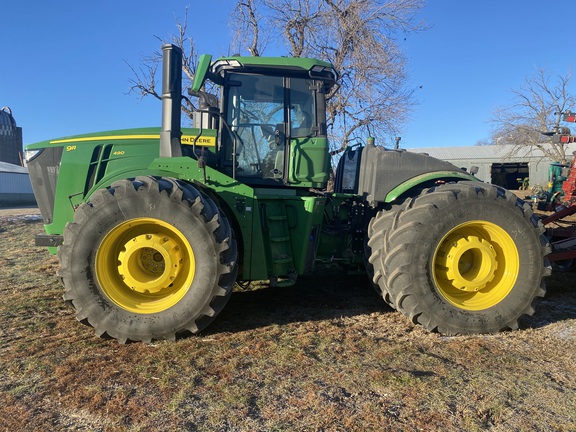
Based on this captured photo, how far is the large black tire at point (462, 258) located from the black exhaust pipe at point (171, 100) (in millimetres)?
2233

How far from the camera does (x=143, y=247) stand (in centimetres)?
382

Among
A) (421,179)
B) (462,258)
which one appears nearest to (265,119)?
(421,179)

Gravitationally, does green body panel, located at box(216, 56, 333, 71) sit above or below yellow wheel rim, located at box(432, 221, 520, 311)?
above

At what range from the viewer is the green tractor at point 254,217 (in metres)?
3.69

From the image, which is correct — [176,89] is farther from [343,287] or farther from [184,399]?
[343,287]

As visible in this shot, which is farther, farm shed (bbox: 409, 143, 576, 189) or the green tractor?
farm shed (bbox: 409, 143, 576, 189)

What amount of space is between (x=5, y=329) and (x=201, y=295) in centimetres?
188

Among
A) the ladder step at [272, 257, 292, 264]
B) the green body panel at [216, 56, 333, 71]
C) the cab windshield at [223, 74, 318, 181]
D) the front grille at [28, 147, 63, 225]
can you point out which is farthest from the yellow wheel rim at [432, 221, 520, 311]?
the front grille at [28, 147, 63, 225]

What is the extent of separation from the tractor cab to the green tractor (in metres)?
0.02

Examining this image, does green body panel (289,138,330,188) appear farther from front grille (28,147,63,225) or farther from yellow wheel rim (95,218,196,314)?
front grille (28,147,63,225)

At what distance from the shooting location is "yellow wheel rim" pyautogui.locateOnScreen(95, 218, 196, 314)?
12.3 feet

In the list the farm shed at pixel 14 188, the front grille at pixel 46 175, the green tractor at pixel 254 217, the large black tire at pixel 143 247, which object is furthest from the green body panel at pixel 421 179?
the farm shed at pixel 14 188

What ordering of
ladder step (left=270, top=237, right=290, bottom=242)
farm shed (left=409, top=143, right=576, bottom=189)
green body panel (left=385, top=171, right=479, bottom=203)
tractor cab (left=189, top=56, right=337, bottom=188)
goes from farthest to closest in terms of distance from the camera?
farm shed (left=409, top=143, right=576, bottom=189) → tractor cab (left=189, top=56, right=337, bottom=188) → green body panel (left=385, top=171, right=479, bottom=203) → ladder step (left=270, top=237, right=290, bottom=242)

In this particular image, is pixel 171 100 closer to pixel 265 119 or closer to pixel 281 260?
pixel 265 119
